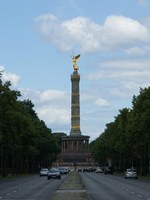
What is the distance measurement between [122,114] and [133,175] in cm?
3948

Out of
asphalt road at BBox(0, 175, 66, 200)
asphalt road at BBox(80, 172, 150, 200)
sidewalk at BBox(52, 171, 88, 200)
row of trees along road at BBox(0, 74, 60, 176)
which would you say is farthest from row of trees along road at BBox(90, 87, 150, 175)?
sidewalk at BBox(52, 171, 88, 200)

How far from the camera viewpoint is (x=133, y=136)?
311 ft

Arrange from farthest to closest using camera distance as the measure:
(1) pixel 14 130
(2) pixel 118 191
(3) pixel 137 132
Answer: (3) pixel 137 132 < (1) pixel 14 130 < (2) pixel 118 191

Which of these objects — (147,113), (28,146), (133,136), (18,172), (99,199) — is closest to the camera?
(99,199)

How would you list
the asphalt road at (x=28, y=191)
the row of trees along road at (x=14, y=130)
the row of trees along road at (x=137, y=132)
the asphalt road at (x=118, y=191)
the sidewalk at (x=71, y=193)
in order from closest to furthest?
1. the sidewalk at (x=71, y=193)
2. the asphalt road at (x=118, y=191)
3. the asphalt road at (x=28, y=191)
4. the row of trees along road at (x=14, y=130)
5. the row of trees along road at (x=137, y=132)

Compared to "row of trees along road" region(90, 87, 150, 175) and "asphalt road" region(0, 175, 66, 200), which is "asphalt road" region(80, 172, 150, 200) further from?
"row of trees along road" region(90, 87, 150, 175)

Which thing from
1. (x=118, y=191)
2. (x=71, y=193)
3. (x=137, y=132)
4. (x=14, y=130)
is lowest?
(x=71, y=193)

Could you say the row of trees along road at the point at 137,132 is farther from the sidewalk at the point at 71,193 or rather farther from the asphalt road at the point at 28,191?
the sidewalk at the point at 71,193

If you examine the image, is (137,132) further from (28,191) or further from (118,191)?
(28,191)

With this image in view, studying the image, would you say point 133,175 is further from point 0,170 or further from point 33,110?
point 33,110

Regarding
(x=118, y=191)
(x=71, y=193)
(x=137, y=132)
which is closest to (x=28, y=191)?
(x=118, y=191)

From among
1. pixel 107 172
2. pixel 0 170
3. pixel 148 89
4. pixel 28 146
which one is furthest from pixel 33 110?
pixel 148 89

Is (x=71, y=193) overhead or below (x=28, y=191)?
below

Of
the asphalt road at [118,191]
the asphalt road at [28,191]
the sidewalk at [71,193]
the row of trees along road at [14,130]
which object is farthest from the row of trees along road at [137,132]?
the sidewalk at [71,193]
